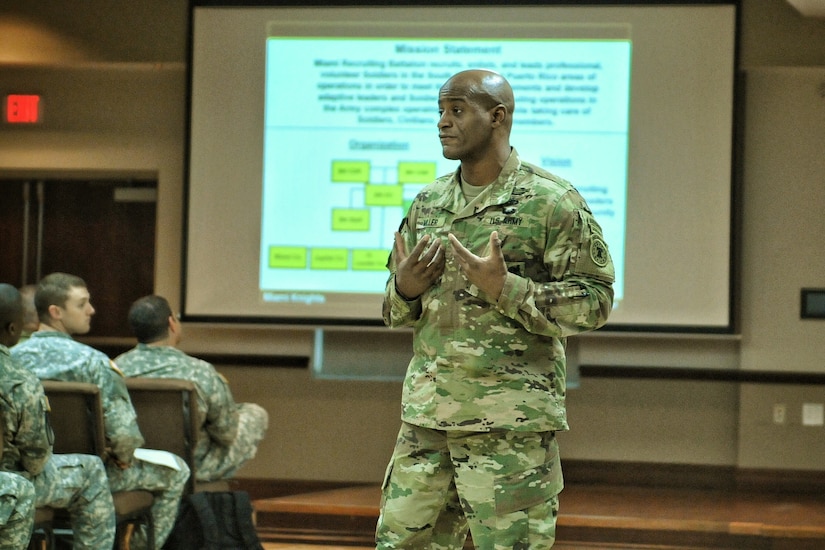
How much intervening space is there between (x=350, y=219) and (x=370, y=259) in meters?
0.23

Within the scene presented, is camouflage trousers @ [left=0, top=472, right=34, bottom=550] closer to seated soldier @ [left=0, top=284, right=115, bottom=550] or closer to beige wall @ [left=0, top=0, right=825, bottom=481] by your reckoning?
seated soldier @ [left=0, top=284, right=115, bottom=550]

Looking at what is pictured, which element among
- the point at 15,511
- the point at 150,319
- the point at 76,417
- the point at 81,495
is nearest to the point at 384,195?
the point at 150,319

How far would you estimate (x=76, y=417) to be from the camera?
325cm

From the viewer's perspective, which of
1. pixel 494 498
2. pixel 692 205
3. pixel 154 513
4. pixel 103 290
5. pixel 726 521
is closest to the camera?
pixel 494 498

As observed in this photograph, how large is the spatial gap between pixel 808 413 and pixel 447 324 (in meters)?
3.72

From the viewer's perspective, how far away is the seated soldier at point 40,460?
2752 millimetres

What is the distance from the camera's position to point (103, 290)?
241 inches

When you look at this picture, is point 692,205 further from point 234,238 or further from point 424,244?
point 424,244

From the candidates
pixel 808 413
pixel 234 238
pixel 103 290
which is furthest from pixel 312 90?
pixel 808 413

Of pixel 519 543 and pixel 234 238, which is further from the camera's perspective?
pixel 234 238

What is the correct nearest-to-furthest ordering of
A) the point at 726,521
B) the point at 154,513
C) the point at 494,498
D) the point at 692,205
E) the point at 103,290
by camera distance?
the point at 494,498 < the point at 154,513 < the point at 726,521 < the point at 692,205 < the point at 103,290

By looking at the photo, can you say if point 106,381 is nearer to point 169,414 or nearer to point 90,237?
point 169,414

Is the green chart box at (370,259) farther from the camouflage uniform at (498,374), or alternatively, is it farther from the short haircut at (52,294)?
the camouflage uniform at (498,374)

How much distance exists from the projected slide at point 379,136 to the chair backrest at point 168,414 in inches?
72.1
